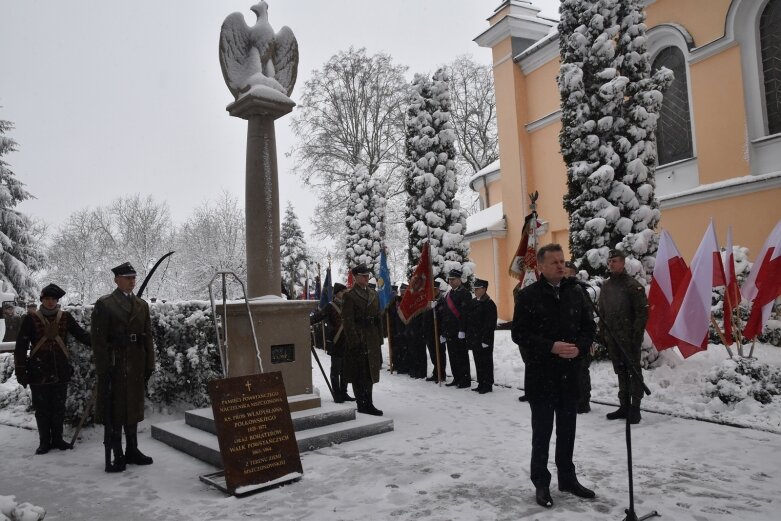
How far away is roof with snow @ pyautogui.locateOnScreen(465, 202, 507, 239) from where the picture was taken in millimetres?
21125

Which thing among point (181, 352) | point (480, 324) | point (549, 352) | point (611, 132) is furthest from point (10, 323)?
point (549, 352)

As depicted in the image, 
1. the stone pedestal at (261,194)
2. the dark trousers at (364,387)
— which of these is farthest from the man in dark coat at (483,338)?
the stone pedestal at (261,194)

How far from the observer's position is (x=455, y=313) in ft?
34.7

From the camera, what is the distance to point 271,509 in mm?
4473

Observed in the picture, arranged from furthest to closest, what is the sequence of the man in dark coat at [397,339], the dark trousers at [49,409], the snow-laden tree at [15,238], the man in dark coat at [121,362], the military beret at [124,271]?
the snow-laden tree at [15,238]
the man in dark coat at [397,339]
the dark trousers at [49,409]
the military beret at [124,271]
the man in dark coat at [121,362]

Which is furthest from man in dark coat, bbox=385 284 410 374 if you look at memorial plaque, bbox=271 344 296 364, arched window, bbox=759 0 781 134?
arched window, bbox=759 0 781 134

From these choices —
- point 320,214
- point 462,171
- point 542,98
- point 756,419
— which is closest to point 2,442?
point 756,419

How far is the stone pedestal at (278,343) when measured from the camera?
22.6 feet

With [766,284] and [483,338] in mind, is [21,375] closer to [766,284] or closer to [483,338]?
[483,338]

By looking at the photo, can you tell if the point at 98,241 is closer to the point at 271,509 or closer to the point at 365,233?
the point at 365,233

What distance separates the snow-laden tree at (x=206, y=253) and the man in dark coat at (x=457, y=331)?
31.2 meters

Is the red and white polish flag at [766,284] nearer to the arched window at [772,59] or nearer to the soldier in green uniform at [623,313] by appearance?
the soldier in green uniform at [623,313]

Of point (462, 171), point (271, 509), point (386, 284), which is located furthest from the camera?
point (462, 171)

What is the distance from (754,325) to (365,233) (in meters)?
20.6
